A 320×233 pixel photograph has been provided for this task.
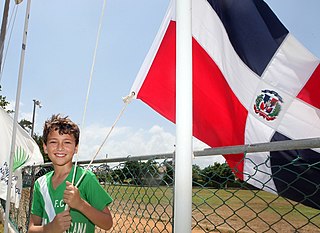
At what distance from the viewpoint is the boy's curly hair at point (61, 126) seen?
1908 millimetres

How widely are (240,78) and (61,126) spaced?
109 centimetres

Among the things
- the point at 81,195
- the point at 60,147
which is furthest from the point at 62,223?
the point at 60,147

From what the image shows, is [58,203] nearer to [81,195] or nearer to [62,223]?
[81,195]

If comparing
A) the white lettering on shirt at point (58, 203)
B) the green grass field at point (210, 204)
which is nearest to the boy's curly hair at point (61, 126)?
the white lettering on shirt at point (58, 203)

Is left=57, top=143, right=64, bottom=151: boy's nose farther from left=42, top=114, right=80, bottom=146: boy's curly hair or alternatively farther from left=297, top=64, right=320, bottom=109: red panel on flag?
left=297, top=64, right=320, bottom=109: red panel on flag

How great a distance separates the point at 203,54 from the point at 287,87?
54 cm

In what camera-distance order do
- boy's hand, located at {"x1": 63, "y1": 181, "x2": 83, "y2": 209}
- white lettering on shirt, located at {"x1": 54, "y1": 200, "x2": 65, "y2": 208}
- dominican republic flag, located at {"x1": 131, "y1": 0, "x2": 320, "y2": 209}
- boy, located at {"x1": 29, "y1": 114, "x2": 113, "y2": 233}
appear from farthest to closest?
dominican republic flag, located at {"x1": 131, "y1": 0, "x2": 320, "y2": 209} → white lettering on shirt, located at {"x1": 54, "y1": 200, "x2": 65, "y2": 208} → boy, located at {"x1": 29, "y1": 114, "x2": 113, "y2": 233} → boy's hand, located at {"x1": 63, "y1": 181, "x2": 83, "y2": 209}

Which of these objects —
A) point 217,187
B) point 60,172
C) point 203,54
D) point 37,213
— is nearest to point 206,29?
point 203,54

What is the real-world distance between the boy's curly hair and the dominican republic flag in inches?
15.4

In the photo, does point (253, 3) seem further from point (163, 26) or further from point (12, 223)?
point (12, 223)

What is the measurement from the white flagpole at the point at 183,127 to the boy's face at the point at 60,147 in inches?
44.8

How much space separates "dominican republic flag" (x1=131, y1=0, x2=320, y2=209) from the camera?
2010mm

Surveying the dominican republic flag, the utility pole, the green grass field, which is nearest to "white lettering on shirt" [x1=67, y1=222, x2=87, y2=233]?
the green grass field

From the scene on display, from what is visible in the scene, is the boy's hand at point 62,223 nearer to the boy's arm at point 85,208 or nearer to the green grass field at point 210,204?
the boy's arm at point 85,208
